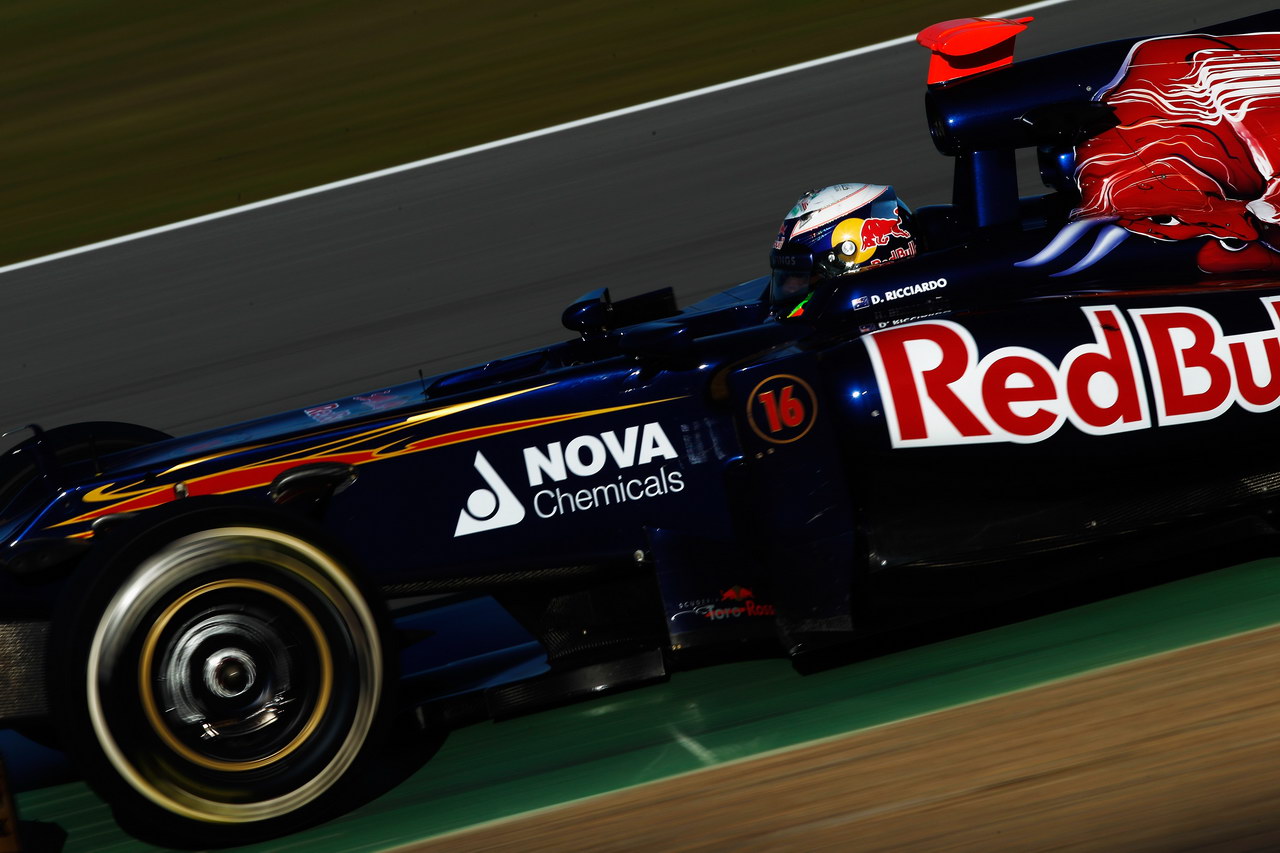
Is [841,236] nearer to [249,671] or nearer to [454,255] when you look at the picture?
[249,671]

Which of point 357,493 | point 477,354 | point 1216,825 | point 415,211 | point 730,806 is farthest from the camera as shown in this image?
point 415,211

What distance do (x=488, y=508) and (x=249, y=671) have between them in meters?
0.72

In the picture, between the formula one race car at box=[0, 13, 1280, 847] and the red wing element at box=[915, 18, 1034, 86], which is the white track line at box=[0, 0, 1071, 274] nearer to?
the red wing element at box=[915, 18, 1034, 86]

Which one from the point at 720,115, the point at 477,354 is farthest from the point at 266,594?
the point at 720,115

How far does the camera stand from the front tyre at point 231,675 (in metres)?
3.24

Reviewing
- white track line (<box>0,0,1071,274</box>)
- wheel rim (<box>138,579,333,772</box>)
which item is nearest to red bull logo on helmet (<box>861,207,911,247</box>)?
wheel rim (<box>138,579,333,772</box>)

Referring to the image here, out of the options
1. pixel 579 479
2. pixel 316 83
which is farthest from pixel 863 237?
pixel 316 83

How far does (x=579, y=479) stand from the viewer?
376 cm

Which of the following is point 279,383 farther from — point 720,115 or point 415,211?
point 720,115

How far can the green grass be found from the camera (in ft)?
32.9

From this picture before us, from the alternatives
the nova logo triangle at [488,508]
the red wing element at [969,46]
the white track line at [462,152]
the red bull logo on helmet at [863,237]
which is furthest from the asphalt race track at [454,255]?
the nova logo triangle at [488,508]

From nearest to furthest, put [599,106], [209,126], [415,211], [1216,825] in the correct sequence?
1. [1216,825]
2. [415,211]
3. [599,106]
4. [209,126]

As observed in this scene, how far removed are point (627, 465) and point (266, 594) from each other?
3.17 ft

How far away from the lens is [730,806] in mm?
3252
